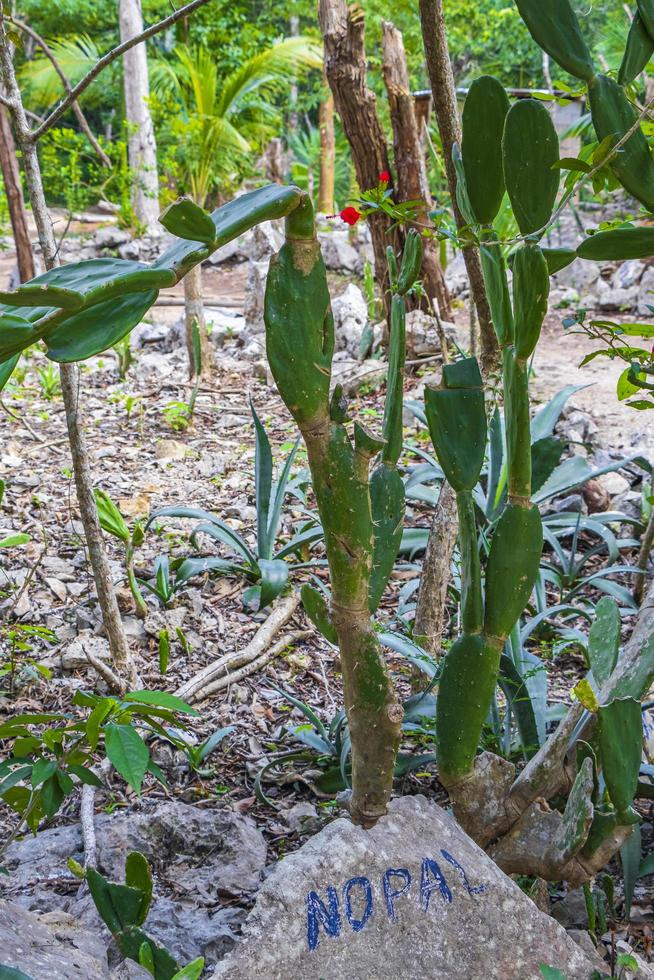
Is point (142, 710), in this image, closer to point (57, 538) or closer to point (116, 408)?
point (57, 538)

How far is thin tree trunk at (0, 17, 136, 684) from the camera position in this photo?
6.19ft

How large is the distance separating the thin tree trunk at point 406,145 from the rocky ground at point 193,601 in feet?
0.93

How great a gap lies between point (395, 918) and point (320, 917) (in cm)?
11

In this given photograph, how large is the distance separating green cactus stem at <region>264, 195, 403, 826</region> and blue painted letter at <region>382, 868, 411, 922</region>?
0.08m

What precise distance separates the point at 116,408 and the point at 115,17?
14940mm

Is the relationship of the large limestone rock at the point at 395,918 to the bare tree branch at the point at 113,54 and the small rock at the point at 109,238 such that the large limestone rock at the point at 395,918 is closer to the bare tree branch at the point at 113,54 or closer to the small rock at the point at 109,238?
the bare tree branch at the point at 113,54

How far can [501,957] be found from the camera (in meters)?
1.21

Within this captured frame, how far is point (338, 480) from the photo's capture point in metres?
1.17

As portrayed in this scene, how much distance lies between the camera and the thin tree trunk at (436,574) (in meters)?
2.04

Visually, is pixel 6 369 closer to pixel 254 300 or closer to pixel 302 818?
pixel 302 818

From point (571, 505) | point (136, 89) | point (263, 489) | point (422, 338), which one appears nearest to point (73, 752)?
point (263, 489)

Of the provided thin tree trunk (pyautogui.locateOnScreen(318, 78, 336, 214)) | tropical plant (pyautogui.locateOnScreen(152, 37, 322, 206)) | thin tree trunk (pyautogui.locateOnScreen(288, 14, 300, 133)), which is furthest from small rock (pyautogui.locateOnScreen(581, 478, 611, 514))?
thin tree trunk (pyautogui.locateOnScreen(288, 14, 300, 133))

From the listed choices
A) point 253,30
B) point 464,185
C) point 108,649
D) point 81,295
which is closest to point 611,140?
point 464,185

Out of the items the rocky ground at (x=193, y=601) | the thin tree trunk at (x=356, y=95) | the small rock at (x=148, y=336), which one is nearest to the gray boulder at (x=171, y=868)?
the rocky ground at (x=193, y=601)
